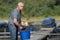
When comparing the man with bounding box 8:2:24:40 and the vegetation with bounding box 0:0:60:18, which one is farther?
the vegetation with bounding box 0:0:60:18

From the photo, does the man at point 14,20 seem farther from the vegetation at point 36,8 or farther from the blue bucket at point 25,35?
the vegetation at point 36,8

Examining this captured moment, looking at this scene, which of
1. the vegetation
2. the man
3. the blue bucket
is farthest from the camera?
the vegetation

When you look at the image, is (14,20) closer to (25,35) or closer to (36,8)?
(25,35)

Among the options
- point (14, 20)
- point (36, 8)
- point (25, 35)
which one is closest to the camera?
point (14, 20)

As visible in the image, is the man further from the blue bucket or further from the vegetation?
the vegetation

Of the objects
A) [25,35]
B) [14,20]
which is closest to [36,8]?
[25,35]

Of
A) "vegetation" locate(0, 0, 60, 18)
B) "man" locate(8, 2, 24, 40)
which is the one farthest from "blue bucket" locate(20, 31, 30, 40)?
"vegetation" locate(0, 0, 60, 18)

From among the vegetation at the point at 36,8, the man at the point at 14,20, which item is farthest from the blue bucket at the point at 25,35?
the vegetation at the point at 36,8

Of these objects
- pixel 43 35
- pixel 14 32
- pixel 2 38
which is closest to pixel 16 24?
pixel 14 32

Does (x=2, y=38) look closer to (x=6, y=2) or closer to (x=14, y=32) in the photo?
(x=14, y=32)

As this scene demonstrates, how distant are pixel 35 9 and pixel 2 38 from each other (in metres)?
16.9

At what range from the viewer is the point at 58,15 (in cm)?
2453

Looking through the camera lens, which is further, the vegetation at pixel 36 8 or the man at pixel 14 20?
the vegetation at pixel 36 8

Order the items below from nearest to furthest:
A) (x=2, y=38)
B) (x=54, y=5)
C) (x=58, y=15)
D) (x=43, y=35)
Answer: (x=43, y=35), (x=2, y=38), (x=58, y=15), (x=54, y=5)
